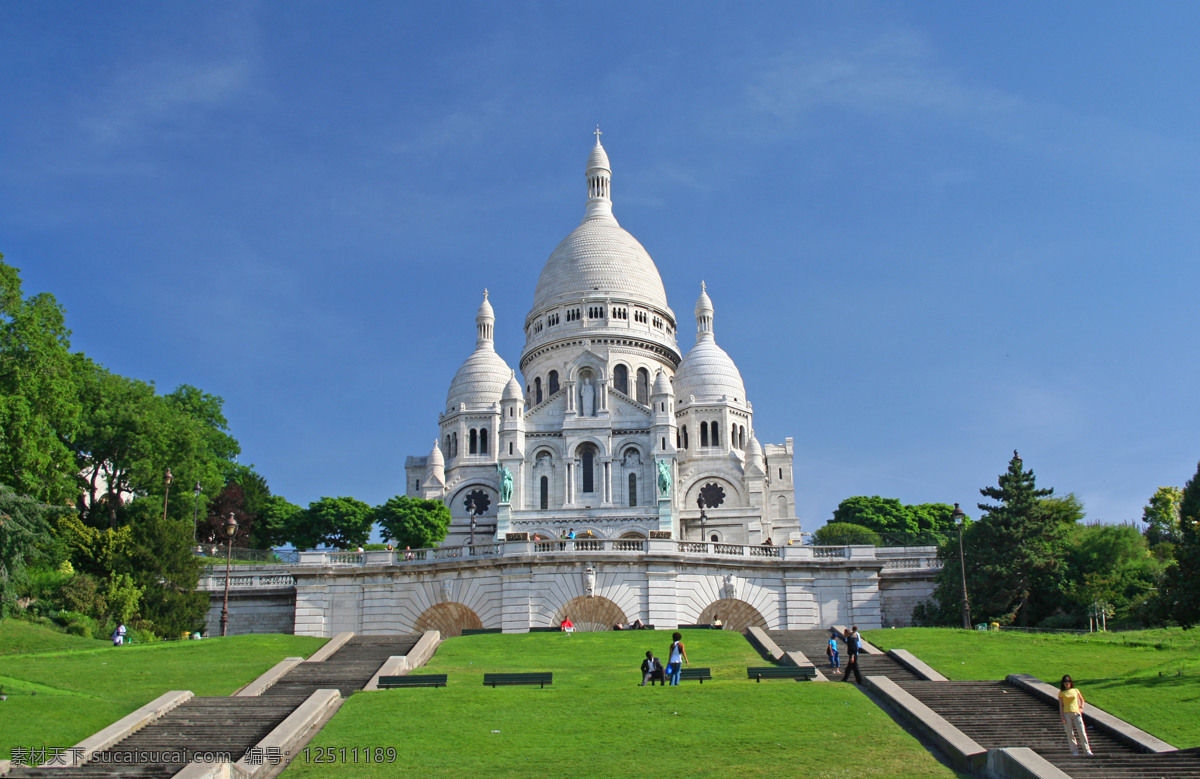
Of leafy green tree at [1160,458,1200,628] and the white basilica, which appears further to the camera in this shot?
the white basilica

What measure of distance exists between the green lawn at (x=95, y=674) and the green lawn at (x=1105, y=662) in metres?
15.5

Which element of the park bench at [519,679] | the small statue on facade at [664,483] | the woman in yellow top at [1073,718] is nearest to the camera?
the woman in yellow top at [1073,718]

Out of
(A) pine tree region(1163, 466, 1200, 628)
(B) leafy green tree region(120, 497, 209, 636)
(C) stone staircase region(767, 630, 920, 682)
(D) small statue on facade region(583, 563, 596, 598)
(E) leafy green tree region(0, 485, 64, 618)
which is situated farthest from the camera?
(D) small statue on facade region(583, 563, 596, 598)

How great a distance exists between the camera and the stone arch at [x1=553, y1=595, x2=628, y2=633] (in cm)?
3756

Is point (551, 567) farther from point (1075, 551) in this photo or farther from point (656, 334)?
point (656, 334)

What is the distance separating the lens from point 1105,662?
25.5m

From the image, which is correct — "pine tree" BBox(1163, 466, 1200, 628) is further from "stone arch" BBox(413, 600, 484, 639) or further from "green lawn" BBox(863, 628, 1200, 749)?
"stone arch" BBox(413, 600, 484, 639)

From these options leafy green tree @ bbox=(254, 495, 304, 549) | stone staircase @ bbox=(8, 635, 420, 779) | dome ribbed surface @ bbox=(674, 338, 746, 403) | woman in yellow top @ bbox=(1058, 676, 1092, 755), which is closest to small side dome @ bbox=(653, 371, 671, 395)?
dome ribbed surface @ bbox=(674, 338, 746, 403)

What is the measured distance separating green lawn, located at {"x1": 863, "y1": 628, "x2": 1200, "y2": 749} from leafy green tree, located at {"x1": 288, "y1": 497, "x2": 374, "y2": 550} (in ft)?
152

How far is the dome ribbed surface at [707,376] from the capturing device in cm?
8838

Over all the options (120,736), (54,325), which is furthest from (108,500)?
(120,736)

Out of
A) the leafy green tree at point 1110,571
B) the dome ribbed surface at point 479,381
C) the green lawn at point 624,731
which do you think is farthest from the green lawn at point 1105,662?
Answer: the dome ribbed surface at point 479,381

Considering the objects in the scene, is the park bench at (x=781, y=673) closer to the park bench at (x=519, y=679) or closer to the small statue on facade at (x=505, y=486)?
the park bench at (x=519, y=679)

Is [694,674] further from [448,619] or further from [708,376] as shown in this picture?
[708,376]
